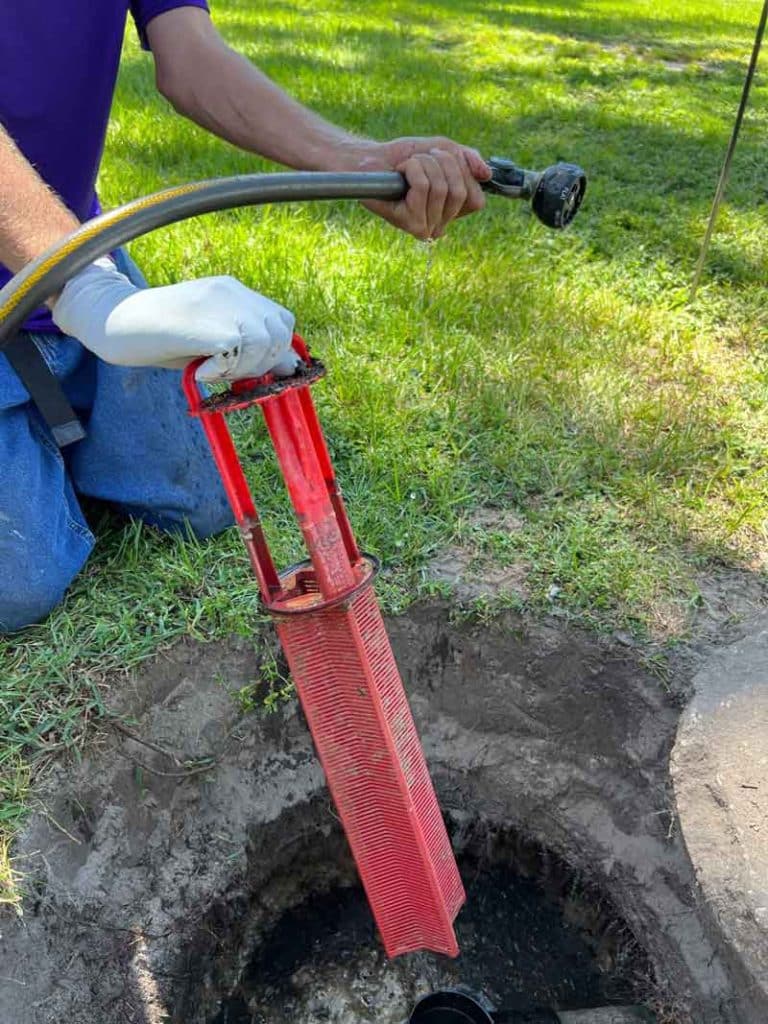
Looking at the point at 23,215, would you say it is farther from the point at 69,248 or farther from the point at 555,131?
the point at 555,131

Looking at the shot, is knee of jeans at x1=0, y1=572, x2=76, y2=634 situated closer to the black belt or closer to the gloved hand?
the black belt

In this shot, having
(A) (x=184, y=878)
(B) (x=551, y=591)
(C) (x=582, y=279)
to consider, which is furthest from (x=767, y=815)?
(C) (x=582, y=279)

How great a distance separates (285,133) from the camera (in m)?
1.80

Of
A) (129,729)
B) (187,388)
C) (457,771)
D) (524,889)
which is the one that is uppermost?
(187,388)

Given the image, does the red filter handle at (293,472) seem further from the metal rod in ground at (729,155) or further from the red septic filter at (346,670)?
the metal rod in ground at (729,155)

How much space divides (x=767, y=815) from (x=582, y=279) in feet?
6.43

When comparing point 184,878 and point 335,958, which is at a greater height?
point 184,878

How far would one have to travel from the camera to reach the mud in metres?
1.54

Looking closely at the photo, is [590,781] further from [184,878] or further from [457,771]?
[184,878]

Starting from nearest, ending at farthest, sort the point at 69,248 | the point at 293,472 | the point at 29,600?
1. the point at 69,248
2. the point at 293,472
3. the point at 29,600

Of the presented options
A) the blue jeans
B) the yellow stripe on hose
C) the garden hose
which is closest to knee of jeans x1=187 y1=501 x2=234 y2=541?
the blue jeans

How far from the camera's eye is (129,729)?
1.66 metres

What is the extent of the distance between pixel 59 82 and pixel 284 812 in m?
1.54

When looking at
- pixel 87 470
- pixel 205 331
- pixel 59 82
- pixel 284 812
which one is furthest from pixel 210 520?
pixel 205 331
